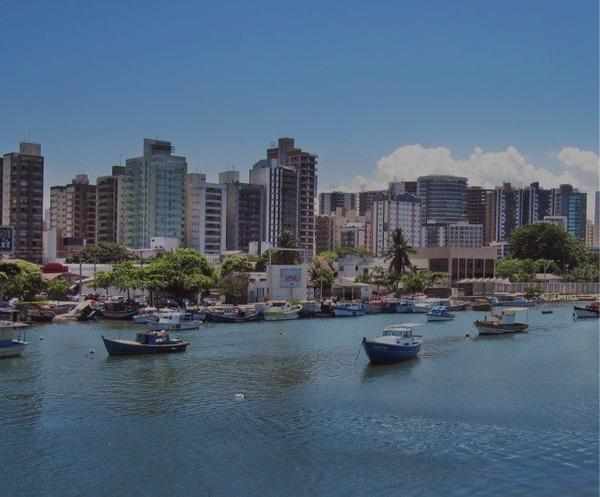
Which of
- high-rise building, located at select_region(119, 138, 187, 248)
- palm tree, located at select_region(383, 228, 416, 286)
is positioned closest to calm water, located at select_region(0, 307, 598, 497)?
palm tree, located at select_region(383, 228, 416, 286)

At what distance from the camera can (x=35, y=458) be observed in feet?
93.1

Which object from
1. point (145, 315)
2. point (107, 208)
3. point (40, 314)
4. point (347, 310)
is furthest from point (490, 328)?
point (107, 208)

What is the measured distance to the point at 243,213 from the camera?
6545 inches

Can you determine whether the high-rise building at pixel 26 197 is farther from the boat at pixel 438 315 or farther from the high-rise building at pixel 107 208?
the boat at pixel 438 315

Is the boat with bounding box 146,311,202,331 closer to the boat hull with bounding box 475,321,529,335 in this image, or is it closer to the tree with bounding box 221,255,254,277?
the boat hull with bounding box 475,321,529,335

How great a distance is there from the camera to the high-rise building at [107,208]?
529ft

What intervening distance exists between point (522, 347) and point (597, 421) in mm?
28049

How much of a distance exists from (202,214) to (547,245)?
71.0 m

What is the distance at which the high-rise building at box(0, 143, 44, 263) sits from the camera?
458 feet

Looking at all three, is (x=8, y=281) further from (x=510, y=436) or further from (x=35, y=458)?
(x=510, y=436)

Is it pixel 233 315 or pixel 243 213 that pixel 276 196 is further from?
pixel 233 315

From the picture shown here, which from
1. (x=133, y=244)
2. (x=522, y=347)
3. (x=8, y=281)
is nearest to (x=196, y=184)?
(x=133, y=244)

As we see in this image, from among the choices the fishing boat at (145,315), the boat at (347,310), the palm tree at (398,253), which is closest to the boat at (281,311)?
the boat at (347,310)

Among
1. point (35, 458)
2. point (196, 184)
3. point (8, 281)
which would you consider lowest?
point (35, 458)
